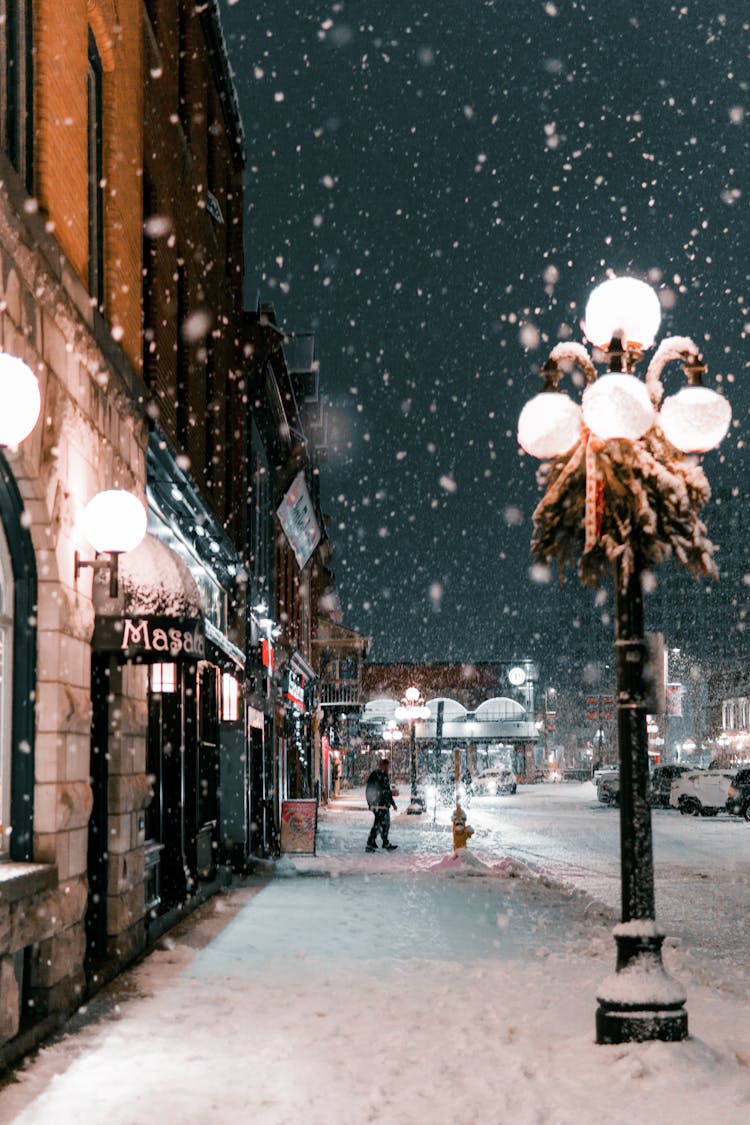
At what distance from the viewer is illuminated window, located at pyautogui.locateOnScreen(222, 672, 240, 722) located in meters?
18.0

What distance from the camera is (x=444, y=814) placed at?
41.9 m

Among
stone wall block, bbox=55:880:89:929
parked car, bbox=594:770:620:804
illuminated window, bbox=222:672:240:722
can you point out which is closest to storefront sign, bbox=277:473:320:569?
illuminated window, bbox=222:672:240:722

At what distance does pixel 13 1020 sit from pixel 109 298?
242 inches

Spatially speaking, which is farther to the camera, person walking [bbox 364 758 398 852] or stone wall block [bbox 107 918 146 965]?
person walking [bbox 364 758 398 852]

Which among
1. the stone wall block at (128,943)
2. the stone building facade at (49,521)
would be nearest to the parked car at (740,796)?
the stone wall block at (128,943)

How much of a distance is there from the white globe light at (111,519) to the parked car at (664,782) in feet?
119

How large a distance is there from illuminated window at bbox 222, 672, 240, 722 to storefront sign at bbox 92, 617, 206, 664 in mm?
8451

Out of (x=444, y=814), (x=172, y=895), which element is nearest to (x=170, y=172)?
(x=172, y=895)

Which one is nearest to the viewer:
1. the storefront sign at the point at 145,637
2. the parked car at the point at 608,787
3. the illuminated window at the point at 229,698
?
the storefront sign at the point at 145,637

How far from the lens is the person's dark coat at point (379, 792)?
23.4m

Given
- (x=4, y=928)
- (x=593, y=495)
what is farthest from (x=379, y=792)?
(x=4, y=928)

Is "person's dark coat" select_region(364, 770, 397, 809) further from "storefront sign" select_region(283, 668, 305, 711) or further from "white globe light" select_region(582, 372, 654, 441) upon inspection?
"white globe light" select_region(582, 372, 654, 441)

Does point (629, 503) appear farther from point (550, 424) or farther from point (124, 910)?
point (124, 910)

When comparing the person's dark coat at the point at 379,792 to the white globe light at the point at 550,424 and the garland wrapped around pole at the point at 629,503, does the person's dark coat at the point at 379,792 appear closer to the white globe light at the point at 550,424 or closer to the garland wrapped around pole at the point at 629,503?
the garland wrapped around pole at the point at 629,503
